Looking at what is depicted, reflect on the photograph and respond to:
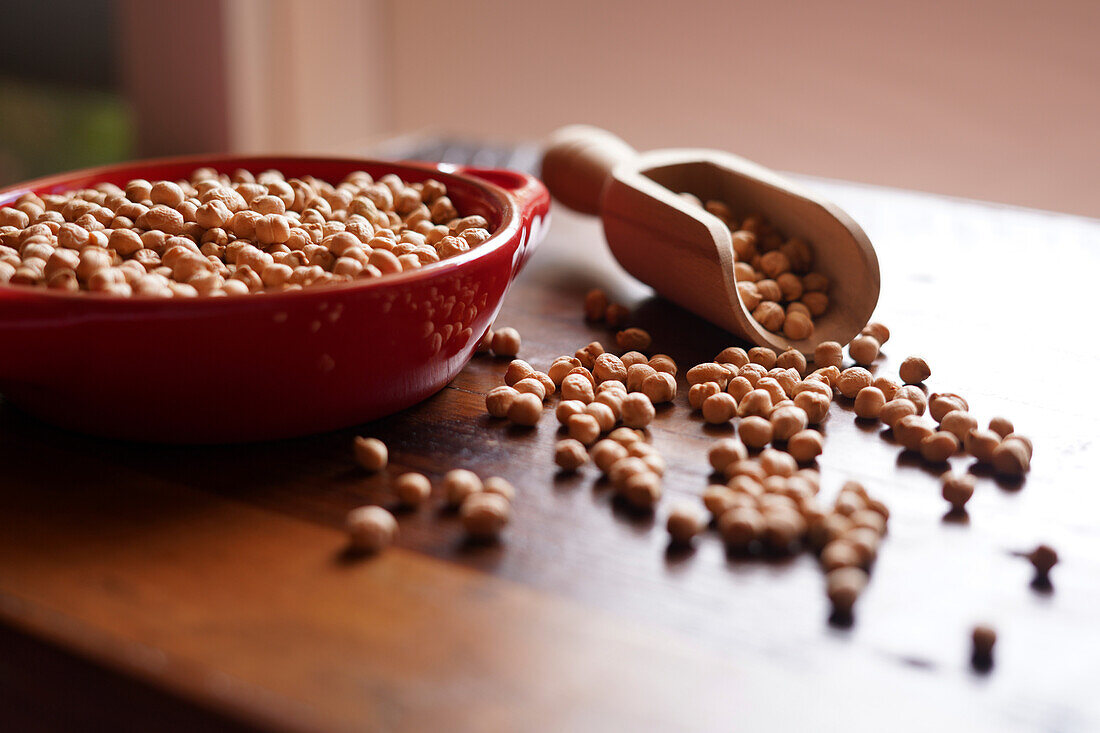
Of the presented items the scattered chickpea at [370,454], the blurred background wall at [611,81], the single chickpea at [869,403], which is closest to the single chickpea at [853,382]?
the single chickpea at [869,403]

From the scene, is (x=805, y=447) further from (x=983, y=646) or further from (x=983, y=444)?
(x=983, y=646)

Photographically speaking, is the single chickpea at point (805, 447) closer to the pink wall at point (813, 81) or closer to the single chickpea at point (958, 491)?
the single chickpea at point (958, 491)

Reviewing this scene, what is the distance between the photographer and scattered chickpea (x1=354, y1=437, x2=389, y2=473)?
0.77m

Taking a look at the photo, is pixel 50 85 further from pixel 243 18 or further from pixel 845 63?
pixel 845 63

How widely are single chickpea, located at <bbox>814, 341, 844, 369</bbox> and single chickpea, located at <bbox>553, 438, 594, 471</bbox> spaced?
35cm

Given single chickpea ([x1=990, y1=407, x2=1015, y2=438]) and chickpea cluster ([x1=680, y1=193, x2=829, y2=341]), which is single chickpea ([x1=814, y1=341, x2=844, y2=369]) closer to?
chickpea cluster ([x1=680, y1=193, x2=829, y2=341])

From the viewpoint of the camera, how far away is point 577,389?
912 mm

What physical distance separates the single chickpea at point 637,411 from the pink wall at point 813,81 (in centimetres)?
268

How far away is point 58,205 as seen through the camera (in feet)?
3.22

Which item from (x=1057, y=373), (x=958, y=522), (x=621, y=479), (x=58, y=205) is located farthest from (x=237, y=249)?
(x=1057, y=373)

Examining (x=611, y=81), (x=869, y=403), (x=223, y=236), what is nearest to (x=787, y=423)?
(x=869, y=403)

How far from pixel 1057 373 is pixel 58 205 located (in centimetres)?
105

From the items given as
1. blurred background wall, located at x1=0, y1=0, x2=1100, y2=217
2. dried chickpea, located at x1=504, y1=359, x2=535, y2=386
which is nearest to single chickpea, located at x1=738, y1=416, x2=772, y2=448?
dried chickpea, located at x1=504, y1=359, x2=535, y2=386

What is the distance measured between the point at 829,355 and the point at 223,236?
62cm
